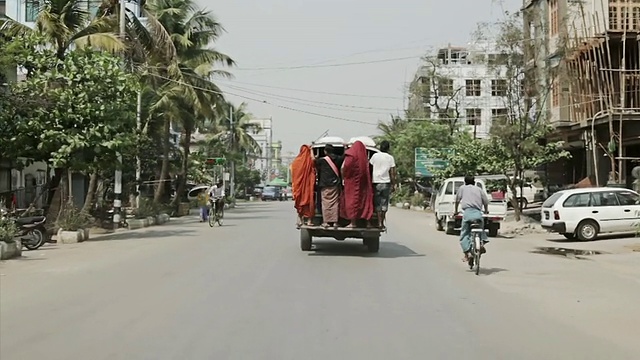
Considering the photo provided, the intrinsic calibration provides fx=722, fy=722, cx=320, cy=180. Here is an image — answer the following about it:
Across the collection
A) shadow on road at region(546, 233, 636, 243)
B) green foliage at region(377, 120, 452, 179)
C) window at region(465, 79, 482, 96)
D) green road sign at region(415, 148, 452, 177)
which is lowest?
shadow on road at region(546, 233, 636, 243)

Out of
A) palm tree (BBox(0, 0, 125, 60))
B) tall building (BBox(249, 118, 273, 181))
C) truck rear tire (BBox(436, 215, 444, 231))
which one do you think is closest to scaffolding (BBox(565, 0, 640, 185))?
truck rear tire (BBox(436, 215, 444, 231))

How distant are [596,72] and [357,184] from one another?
19.6 m

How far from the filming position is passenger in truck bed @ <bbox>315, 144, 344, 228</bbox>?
15.5 metres

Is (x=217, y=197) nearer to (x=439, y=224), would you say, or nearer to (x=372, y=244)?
(x=439, y=224)

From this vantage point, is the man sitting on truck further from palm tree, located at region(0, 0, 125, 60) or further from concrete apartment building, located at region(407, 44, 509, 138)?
concrete apartment building, located at region(407, 44, 509, 138)

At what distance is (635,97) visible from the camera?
30.2 meters

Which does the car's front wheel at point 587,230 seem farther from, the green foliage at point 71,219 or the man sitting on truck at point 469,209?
the green foliage at point 71,219

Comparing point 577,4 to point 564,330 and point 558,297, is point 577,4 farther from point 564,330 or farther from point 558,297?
point 564,330

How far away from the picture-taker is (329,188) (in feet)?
50.8

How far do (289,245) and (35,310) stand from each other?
988 cm

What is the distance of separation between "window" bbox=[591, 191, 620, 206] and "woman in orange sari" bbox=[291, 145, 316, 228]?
1013cm

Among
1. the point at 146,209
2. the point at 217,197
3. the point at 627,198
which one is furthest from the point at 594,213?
the point at 146,209

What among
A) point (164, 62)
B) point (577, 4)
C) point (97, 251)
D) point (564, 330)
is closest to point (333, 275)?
point (564, 330)

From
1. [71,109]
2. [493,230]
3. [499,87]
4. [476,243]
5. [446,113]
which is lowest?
[493,230]
